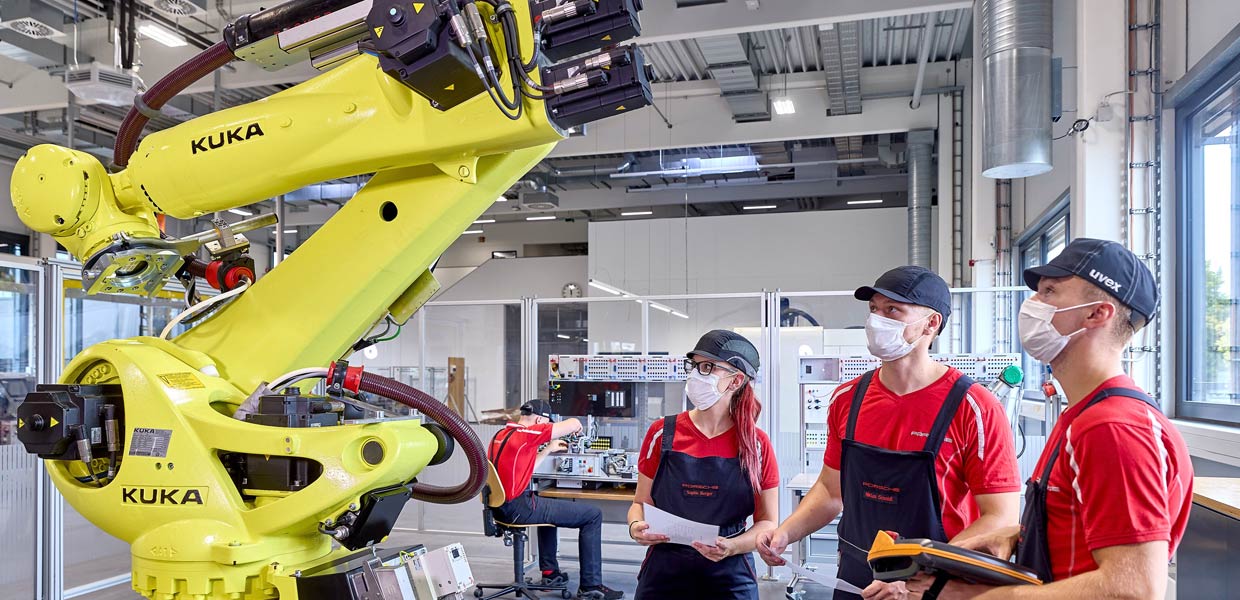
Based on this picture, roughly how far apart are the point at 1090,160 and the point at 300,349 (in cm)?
446

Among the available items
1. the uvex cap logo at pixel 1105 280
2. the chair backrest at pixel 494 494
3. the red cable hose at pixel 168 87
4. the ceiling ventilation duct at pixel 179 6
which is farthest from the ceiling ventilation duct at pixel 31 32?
the uvex cap logo at pixel 1105 280

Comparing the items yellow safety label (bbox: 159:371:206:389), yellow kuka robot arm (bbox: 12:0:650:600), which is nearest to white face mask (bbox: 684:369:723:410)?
yellow kuka robot arm (bbox: 12:0:650:600)

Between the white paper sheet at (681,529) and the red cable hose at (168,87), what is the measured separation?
177 centimetres

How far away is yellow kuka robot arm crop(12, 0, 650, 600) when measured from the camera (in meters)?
1.53

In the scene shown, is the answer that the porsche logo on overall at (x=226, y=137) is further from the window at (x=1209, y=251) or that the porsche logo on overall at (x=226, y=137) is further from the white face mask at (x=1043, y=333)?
the window at (x=1209, y=251)

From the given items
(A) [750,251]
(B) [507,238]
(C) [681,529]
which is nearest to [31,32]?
(C) [681,529]

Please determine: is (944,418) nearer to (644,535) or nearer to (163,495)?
(644,535)

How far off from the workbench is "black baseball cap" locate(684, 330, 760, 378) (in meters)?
1.41

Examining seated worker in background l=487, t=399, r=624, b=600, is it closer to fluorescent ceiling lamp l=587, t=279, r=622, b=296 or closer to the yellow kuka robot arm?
the yellow kuka robot arm

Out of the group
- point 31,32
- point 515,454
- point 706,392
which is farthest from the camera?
point 31,32

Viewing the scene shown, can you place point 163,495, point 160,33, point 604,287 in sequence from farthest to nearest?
point 604,287
point 160,33
point 163,495

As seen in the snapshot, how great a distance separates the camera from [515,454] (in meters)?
5.26

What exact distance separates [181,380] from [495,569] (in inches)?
207

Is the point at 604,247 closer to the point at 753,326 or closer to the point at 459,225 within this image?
the point at 753,326
